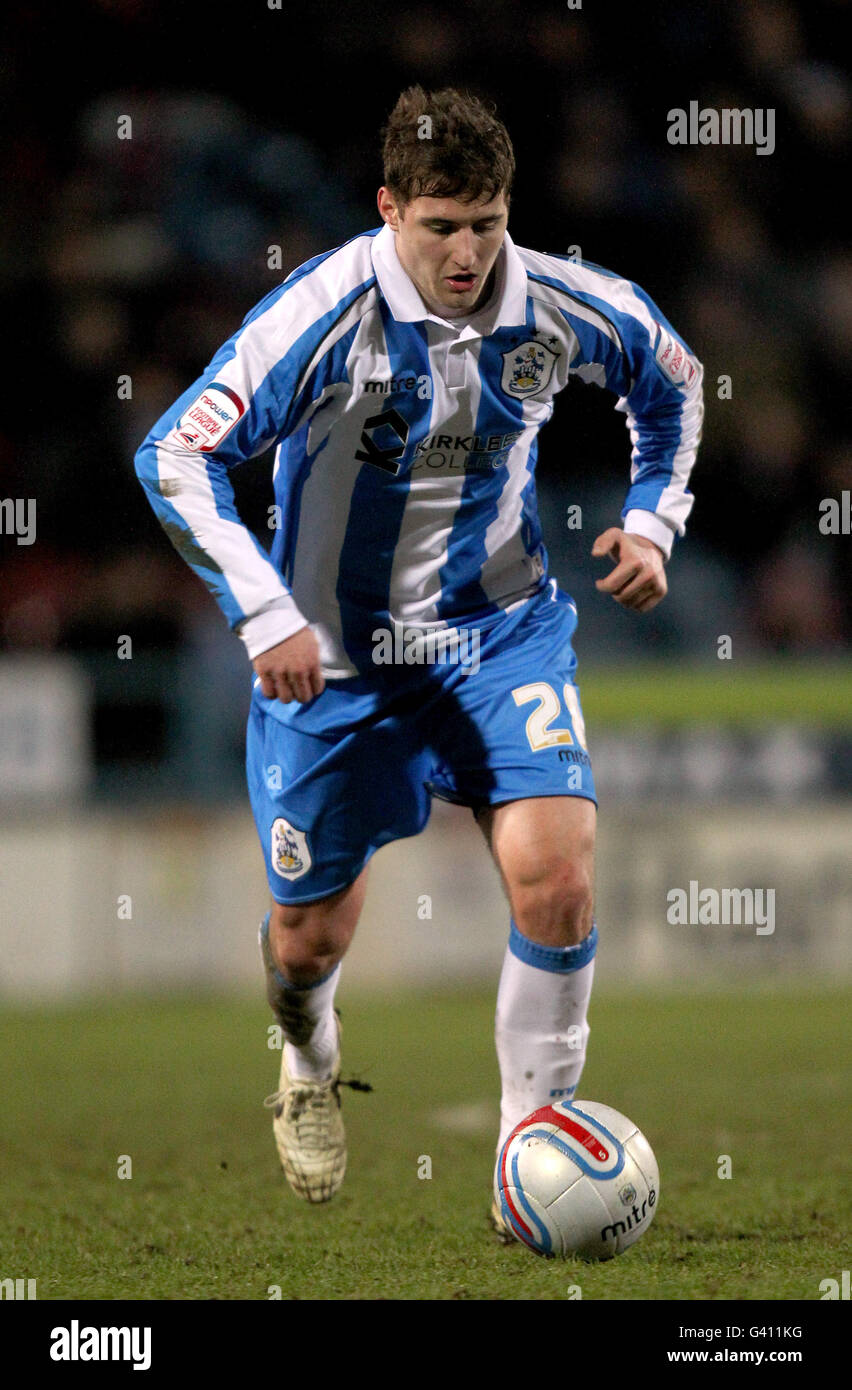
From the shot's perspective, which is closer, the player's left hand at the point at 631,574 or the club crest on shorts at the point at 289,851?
the player's left hand at the point at 631,574

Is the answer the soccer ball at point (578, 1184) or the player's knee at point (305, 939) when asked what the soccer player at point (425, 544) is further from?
the soccer ball at point (578, 1184)

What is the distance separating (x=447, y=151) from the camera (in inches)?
140

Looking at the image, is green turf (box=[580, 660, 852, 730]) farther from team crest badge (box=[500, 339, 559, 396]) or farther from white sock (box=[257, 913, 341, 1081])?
team crest badge (box=[500, 339, 559, 396])

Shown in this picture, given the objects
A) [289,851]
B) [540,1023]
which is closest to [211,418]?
[289,851]

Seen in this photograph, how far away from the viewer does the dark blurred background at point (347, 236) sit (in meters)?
10.0

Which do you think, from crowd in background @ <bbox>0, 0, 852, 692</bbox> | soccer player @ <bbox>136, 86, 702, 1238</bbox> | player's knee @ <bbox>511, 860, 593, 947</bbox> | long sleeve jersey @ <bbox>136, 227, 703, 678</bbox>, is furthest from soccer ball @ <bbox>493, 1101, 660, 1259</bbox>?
crowd in background @ <bbox>0, 0, 852, 692</bbox>

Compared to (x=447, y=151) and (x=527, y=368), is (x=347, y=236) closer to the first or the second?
(x=527, y=368)

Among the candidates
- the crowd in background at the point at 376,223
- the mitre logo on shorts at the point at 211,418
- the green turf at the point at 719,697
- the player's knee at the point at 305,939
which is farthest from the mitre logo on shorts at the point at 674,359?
the crowd in background at the point at 376,223

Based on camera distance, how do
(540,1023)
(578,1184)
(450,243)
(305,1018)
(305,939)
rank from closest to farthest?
(578,1184), (450,243), (540,1023), (305,939), (305,1018)

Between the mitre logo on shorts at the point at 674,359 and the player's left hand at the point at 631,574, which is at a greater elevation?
the mitre logo on shorts at the point at 674,359

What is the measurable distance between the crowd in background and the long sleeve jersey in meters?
5.48

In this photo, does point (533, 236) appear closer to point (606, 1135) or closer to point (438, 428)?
point (438, 428)

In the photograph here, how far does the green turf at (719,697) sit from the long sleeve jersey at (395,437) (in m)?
5.07

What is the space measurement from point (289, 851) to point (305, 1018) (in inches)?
21.6
